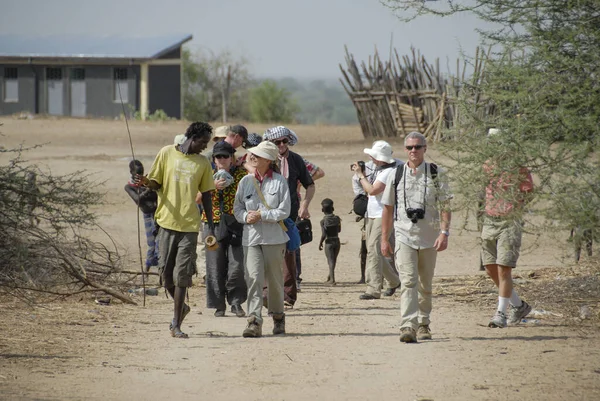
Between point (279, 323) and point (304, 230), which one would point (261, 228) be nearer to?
point (279, 323)

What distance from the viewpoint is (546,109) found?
784 centimetres

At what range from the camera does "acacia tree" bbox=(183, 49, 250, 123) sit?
5831 cm

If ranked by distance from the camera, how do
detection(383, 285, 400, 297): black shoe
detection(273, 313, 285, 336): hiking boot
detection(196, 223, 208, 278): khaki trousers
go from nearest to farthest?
detection(273, 313, 285, 336): hiking boot < detection(383, 285, 400, 297): black shoe < detection(196, 223, 208, 278): khaki trousers

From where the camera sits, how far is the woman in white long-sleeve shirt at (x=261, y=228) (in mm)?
8977

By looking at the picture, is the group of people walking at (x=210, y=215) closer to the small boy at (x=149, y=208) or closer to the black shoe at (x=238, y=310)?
the black shoe at (x=238, y=310)

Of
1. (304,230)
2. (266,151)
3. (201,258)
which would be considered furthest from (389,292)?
(266,151)

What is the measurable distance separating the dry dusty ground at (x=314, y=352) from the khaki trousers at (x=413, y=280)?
0.26m

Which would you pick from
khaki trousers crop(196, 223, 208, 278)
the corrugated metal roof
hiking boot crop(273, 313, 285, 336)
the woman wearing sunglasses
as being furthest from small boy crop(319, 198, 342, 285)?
the corrugated metal roof

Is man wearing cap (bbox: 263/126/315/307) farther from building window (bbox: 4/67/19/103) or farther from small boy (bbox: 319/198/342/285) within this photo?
building window (bbox: 4/67/19/103)

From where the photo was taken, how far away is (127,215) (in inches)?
793

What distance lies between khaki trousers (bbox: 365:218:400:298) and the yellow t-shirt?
3114 mm

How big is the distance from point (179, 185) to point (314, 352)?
75.5 inches

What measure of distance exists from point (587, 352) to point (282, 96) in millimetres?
53499

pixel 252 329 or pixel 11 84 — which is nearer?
pixel 252 329
